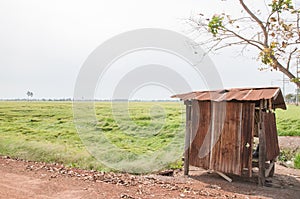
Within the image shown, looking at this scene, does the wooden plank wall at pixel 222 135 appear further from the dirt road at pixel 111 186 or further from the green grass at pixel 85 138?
the green grass at pixel 85 138

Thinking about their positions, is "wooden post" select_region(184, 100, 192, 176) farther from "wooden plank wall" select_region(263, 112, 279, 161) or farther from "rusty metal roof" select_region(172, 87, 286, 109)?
"wooden plank wall" select_region(263, 112, 279, 161)

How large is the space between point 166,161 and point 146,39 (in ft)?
14.5

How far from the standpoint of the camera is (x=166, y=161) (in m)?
10.6

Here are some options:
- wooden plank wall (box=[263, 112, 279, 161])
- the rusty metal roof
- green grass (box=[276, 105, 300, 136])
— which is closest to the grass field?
green grass (box=[276, 105, 300, 136])

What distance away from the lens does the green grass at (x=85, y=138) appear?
1060cm

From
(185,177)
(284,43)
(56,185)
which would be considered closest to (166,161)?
(185,177)

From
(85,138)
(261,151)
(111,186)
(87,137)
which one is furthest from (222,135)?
(87,137)

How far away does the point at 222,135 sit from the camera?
750cm

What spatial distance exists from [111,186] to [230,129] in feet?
10.9

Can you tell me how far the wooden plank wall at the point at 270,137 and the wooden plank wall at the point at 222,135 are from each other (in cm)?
64

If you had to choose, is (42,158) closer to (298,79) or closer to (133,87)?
(133,87)

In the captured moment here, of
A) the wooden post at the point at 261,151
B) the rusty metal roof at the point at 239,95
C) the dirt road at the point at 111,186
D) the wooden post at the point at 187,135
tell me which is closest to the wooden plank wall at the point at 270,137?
the wooden post at the point at 261,151

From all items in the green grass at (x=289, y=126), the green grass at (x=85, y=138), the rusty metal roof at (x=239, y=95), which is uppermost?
the rusty metal roof at (x=239, y=95)

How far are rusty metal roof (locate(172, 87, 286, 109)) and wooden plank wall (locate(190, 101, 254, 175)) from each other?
0.67 ft
